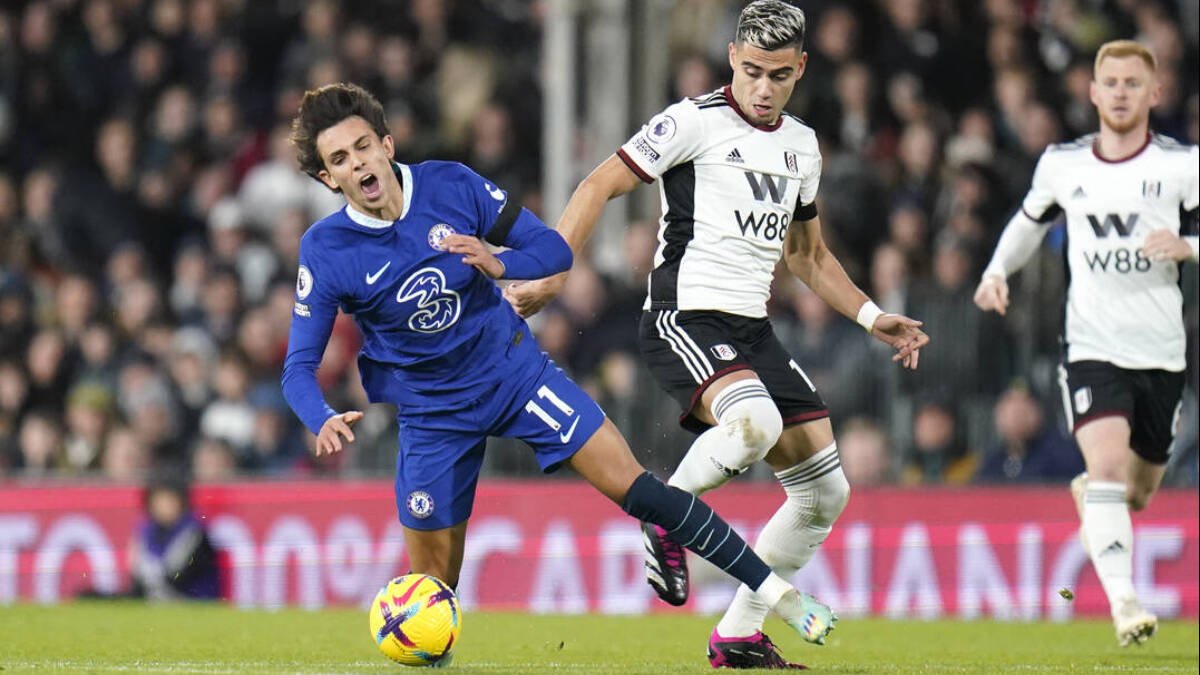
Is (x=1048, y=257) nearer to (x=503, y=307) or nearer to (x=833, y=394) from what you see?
(x=833, y=394)

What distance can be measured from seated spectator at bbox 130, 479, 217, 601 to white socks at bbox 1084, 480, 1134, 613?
6533 mm

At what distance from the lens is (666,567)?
23.9 feet

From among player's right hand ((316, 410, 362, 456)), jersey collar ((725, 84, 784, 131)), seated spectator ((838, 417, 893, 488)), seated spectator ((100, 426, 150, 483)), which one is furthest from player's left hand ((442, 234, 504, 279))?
seated spectator ((100, 426, 150, 483))

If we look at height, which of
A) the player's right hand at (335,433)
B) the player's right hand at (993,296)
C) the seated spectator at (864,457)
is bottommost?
the seated spectator at (864,457)

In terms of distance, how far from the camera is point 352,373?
1422 cm

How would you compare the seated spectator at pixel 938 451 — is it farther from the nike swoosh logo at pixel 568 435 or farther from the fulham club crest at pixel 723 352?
the nike swoosh logo at pixel 568 435

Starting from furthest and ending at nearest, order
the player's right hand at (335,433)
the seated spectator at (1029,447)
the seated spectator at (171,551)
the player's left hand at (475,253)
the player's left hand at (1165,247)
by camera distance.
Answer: the seated spectator at (171,551) → the seated spectator at (1029,447) → the player's left hand at (1165,247) → the player's left hand at (475,253) → the player's right hand at (335,433)

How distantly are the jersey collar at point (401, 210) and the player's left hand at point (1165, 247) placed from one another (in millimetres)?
3276

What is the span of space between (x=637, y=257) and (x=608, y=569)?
2.02m

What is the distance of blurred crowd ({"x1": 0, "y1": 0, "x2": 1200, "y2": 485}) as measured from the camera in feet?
40.7

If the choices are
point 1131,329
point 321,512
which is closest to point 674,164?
point 1131,329

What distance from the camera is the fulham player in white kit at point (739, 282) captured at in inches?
299

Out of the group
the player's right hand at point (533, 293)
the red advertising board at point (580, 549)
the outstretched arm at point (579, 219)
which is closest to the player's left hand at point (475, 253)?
the outstretched arm at point (579, 219)

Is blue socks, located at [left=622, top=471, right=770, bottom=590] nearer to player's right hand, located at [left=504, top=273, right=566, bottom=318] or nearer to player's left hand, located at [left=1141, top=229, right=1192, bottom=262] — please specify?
player's right hand, located at [left=504, top=273, right=566, bottom=318]
